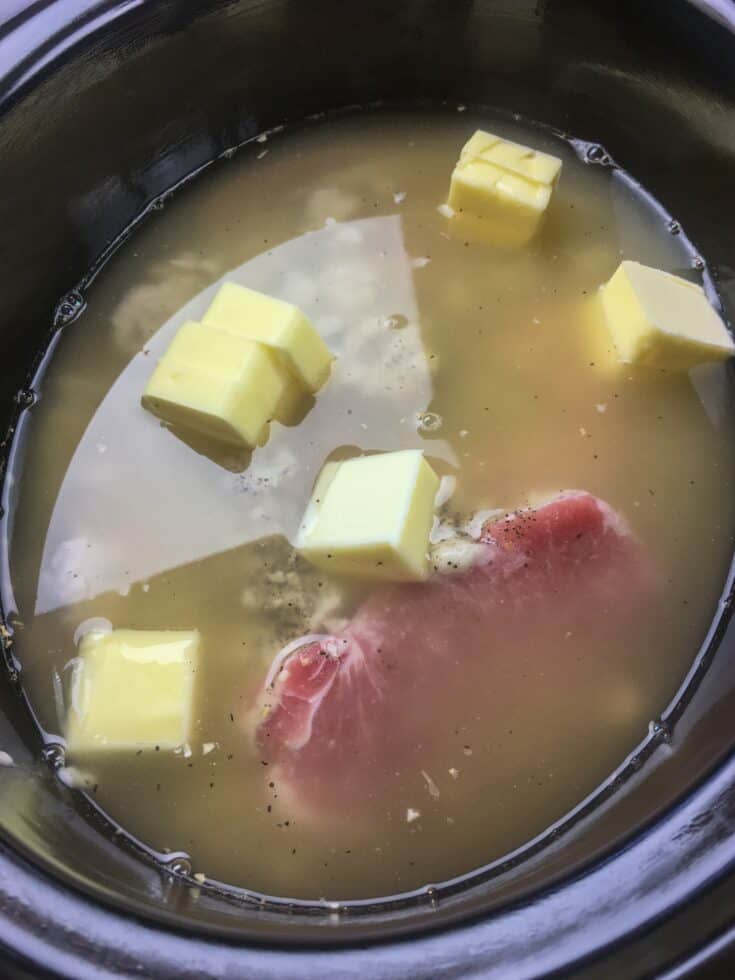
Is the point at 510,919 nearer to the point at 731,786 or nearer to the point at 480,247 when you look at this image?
the point at 731,786

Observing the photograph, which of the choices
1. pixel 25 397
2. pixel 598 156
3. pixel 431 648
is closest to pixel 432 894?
pixel 431 648

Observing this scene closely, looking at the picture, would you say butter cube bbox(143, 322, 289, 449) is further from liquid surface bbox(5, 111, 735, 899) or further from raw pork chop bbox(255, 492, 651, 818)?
raw pork chop bbox(255, 492, 651, 818)

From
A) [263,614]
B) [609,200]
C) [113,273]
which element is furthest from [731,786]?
[113,273]

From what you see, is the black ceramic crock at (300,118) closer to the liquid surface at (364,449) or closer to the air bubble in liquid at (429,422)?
the liquid surface at (364,449)

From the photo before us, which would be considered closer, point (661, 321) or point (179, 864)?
point (179, 864)

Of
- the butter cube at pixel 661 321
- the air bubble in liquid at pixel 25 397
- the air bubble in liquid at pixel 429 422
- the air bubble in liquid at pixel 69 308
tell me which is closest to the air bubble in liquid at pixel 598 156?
the butter cube at pixel 661 321

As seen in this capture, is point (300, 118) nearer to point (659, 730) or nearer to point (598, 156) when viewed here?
point (598, 156)
